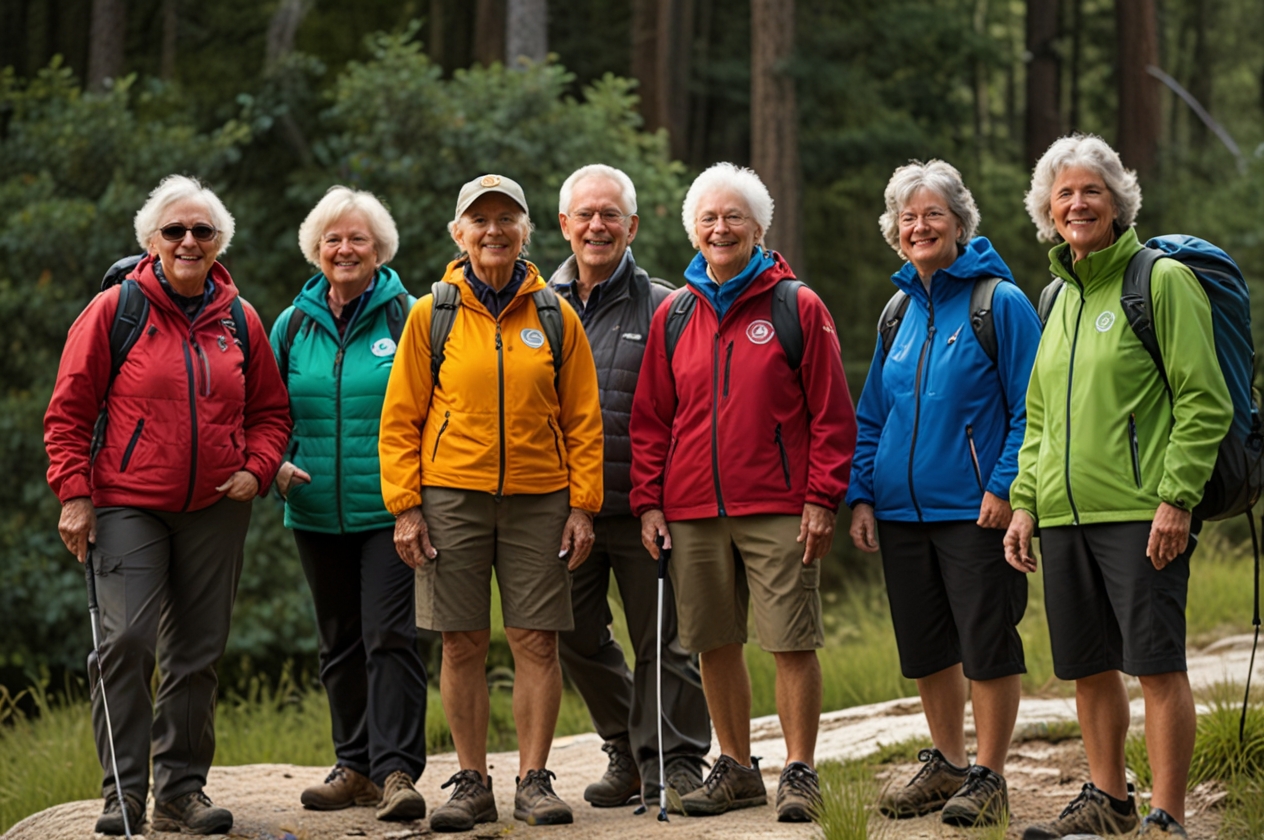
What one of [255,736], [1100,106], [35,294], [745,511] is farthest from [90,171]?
[1100,106]

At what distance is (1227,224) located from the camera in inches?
645

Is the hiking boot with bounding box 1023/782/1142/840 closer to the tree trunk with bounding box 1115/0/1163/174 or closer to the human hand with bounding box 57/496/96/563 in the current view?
the human hand with bounding box 57/496/96/563

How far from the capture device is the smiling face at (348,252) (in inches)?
213

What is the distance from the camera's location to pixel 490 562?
16.4 feet

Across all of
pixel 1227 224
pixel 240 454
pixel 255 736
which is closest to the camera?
pixel 240 454

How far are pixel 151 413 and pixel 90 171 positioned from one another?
8.71 metres

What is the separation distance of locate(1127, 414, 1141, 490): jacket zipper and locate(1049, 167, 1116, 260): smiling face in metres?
0.58

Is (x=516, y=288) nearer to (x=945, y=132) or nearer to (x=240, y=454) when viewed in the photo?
(x=240, y=454)

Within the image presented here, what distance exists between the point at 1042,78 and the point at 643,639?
1864 centimetres

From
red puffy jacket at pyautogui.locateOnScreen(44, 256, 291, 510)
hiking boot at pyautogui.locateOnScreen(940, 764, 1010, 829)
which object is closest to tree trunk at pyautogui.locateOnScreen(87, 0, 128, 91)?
red puffy jacket at pyautogui.locateOnScreen(44, 256, 291, 510)

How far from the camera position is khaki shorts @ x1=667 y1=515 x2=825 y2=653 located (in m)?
4.86

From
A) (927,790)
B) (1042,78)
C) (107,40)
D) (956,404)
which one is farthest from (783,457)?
(1042,78)

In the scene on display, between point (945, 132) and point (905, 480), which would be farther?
point (945, 132)

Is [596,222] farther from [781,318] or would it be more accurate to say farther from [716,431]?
[716,431]
